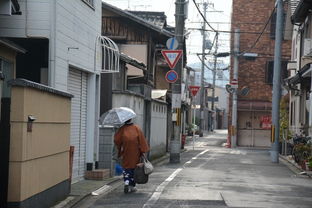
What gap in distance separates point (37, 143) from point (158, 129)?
18.0m

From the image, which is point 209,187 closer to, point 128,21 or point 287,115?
point 128,21

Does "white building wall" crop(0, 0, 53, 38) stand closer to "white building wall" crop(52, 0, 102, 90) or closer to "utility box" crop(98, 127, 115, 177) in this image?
"white building wall" crop(52, 0, 102, 90)

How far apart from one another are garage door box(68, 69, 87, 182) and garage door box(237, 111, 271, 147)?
1232 inches

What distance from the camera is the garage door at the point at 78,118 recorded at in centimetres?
1453

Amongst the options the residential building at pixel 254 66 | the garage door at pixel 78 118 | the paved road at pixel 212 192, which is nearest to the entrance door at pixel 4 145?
the paved road at pixel 212 192

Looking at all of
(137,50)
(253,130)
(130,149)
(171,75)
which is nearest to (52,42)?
(130,149)

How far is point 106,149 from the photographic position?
→ 642 inches

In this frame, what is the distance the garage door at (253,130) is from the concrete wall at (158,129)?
17.0 m

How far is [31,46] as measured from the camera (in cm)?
1288

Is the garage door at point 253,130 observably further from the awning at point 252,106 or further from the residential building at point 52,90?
the residential building at point 52,90

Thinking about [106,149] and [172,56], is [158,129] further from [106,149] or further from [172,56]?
[106,149]

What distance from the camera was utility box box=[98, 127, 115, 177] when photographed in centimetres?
1622

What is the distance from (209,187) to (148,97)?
10.1 meters

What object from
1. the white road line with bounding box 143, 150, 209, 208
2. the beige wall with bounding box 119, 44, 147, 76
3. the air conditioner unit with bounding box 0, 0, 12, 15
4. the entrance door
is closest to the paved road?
the white road line with bounding box 143, 150, 209, 208
